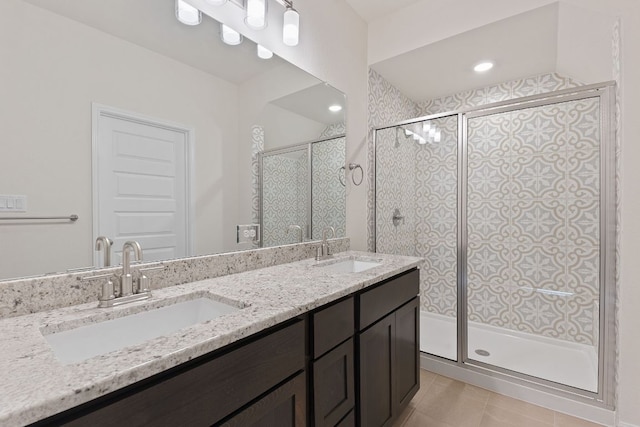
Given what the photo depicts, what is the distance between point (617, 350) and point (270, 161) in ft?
7.20

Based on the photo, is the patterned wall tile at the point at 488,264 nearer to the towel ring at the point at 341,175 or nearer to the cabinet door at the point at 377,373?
the towel ring at the point at 341,175

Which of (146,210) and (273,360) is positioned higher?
(146,210)

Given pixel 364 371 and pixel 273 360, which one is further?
pixel 364 371

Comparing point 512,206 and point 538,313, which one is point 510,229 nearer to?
point 512,206

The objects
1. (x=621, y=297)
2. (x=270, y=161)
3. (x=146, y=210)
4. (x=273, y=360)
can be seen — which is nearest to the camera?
(x=273, y=360)

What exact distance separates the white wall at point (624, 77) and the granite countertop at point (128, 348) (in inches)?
56.1

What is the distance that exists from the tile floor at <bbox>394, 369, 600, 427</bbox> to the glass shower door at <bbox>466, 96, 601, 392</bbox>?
0.77ft

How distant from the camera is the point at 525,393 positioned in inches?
75.8

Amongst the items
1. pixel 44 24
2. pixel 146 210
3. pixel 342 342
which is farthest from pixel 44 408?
pixel 44 24

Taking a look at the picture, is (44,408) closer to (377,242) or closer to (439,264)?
(377,242)

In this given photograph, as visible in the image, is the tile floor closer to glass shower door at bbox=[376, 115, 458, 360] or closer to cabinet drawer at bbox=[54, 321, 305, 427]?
glass shower door at bbox=[376, 115, 458, 360]

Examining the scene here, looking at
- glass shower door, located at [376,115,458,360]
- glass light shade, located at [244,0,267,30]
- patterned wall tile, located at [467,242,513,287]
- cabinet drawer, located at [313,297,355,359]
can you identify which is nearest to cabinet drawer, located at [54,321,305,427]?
cabinet drawer, located at [313,297,355,359]

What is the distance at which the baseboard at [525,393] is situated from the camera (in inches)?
67.5

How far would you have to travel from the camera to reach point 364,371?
4.26 ft
